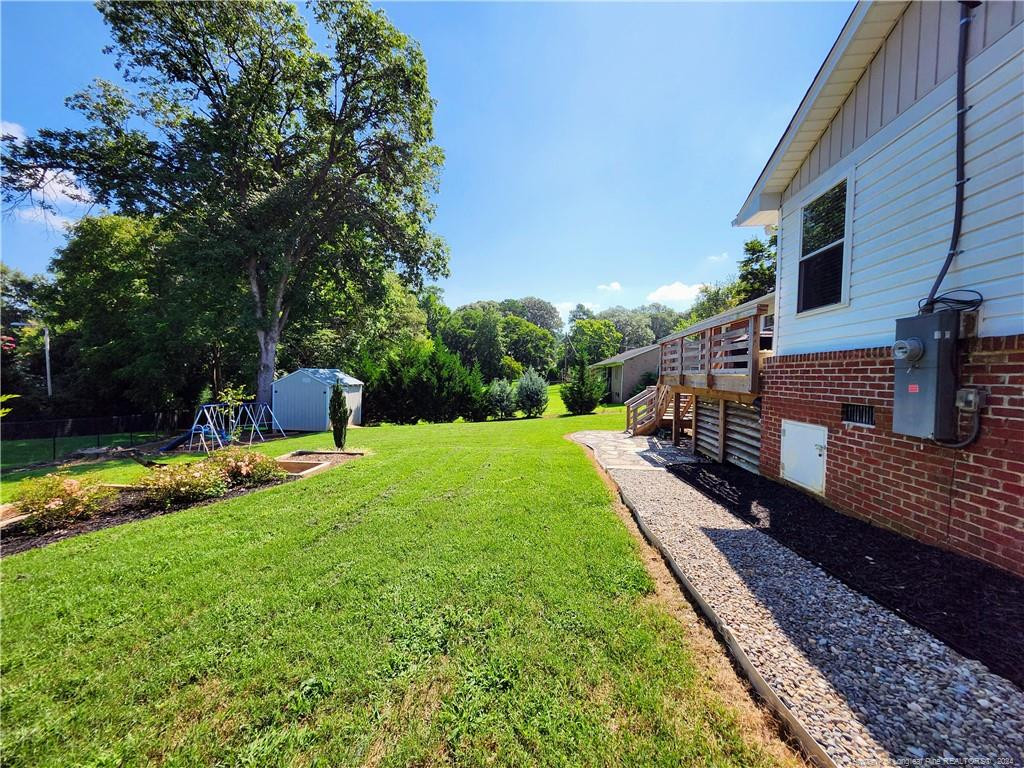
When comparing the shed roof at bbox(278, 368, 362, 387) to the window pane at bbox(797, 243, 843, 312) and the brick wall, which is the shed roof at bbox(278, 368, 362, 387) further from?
the brick wall

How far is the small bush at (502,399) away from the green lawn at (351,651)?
663 inches

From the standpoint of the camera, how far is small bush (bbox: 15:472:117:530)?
4488mm

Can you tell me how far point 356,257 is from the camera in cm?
1708

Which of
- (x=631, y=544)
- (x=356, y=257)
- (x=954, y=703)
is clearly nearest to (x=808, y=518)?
(x=631, y=544)

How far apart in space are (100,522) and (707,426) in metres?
11.1

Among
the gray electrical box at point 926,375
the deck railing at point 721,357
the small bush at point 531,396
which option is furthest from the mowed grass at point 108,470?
the small bush at point 531,396

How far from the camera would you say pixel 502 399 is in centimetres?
2150

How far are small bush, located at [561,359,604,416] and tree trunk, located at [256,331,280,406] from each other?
588 inches

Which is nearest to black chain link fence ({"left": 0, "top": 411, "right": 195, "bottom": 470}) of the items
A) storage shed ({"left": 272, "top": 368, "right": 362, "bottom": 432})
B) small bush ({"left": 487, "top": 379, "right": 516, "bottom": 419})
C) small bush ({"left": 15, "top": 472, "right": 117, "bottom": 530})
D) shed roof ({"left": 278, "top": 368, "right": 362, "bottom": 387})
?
storage shed ({"left": 272, "top": 368, "right": 362, "bottom": 432})

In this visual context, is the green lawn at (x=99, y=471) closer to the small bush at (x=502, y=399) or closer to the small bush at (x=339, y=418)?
the small bush at (x=339, y=418)

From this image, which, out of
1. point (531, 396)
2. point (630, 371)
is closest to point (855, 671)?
point (531, 396)

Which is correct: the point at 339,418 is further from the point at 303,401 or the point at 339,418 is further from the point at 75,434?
the point at 75,434

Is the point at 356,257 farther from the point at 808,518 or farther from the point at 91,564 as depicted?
the point at 808,518

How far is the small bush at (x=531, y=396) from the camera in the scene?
856 inches
